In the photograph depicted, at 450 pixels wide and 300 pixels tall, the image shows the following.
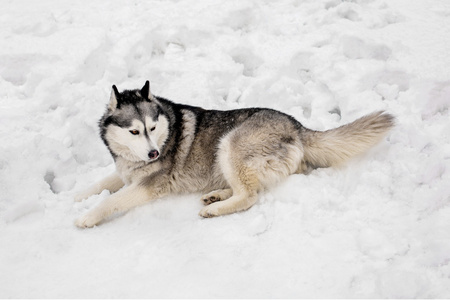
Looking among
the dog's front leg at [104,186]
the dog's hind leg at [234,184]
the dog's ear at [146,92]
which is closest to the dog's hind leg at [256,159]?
the dog's hind leg at [234,184]

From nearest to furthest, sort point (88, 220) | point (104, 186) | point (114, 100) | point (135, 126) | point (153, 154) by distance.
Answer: point (88, 220), point (153, 154), point (135, 126), point (114, 100), point (104, 186)

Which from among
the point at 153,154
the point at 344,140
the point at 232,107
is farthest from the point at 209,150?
the point at 344,140

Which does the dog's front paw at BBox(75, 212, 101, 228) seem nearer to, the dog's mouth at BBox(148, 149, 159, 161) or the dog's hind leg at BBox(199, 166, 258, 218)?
the dog's mouth at BBox(148, 149, 159, 161)

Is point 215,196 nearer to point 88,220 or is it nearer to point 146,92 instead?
point 88,220

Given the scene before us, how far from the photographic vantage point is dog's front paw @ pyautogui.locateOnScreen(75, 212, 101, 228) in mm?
3514

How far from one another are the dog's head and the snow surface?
58cm

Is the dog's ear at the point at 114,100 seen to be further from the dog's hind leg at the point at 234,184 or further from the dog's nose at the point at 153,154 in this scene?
the dog's hind leg at the point at 234,184

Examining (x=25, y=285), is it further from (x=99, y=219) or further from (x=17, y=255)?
(x=99, y=219)

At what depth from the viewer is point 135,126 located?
3764 millimetres

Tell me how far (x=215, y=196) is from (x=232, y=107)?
168 cm

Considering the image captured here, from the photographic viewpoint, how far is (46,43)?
5980 millimetres

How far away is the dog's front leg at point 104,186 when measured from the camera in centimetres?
400

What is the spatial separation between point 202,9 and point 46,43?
261 centimetres

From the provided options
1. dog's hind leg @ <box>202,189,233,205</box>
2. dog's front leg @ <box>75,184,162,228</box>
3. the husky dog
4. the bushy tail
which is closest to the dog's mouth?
the husky dog
